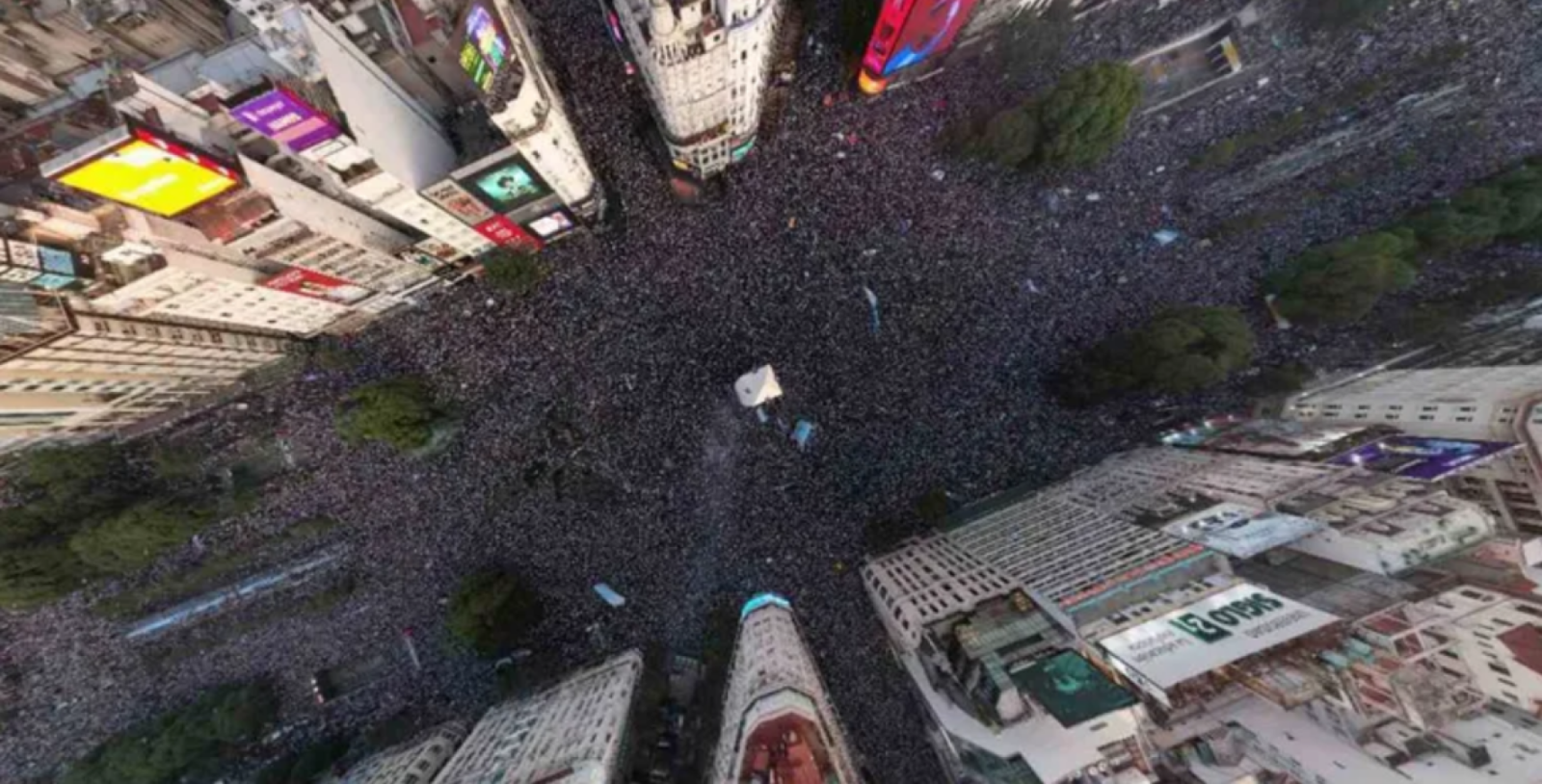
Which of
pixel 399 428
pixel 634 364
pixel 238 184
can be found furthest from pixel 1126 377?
pixel 238 184

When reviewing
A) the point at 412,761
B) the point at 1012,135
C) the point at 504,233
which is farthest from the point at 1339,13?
the point at 412,761

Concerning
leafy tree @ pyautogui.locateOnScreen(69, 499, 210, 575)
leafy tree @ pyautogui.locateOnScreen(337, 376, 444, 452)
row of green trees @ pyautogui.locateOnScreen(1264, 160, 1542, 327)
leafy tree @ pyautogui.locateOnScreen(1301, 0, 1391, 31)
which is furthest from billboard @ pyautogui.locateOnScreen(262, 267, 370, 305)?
leafy tree @ pyautogui.locateOnScreen(1301, 0, 1391, 31)

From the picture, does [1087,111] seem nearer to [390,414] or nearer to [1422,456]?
[1422,456]

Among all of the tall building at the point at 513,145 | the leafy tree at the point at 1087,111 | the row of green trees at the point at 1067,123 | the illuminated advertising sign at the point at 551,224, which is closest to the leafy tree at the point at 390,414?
the tall building at the point at 513,145

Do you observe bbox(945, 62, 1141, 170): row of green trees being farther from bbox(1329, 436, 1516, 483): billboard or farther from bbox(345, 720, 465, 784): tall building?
bbox(345, 720, 465, 784): tall building

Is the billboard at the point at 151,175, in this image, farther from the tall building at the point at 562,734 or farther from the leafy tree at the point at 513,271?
the tall building at the point at 562,734

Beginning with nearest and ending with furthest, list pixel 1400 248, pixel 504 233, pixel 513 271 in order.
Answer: pixel 504 233
pixel 1400 248
pixel 513 271
